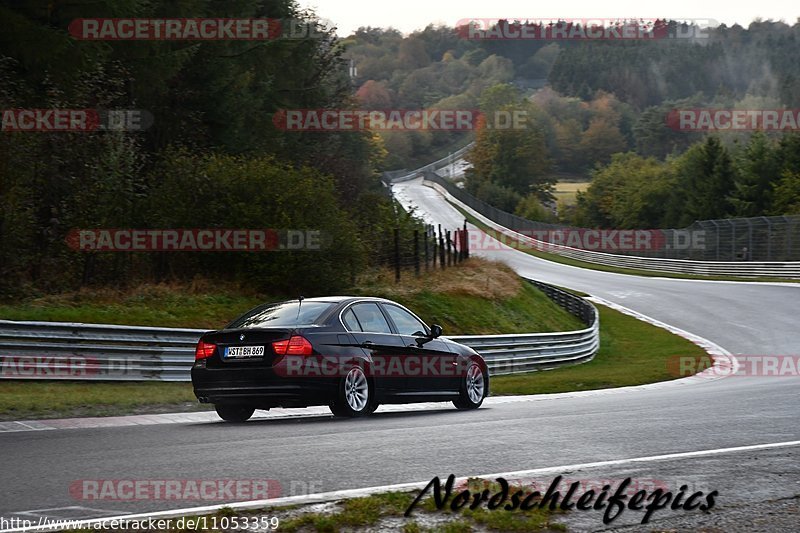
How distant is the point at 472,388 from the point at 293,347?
3.45 m

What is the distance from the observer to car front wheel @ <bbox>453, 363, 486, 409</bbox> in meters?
14.8

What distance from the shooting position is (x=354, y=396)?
12859mm


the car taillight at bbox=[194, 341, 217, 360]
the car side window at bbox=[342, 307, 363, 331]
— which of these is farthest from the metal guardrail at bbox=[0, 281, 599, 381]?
the car side window at bbox=[342, 307, 363, 331]

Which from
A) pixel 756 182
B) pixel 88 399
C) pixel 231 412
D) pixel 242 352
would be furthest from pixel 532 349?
pixel 756 182

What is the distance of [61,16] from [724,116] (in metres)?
129

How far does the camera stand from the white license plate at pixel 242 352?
1238 cm

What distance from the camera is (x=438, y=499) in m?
6.61

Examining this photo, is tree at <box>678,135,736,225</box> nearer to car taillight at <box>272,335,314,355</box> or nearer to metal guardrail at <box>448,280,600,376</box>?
metal guardrail at <box>448,280,600,376</box>

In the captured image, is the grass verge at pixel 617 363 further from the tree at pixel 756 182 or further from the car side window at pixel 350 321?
the tree at pixel 756 182

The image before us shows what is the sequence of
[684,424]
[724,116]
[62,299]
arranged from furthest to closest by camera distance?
[724,116] < [62,299] < [684,424]

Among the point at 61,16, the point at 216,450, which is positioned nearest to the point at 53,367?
the point at 216,450

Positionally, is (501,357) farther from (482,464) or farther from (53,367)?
(482,464)

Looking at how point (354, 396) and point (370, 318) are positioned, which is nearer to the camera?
point (354, 396)

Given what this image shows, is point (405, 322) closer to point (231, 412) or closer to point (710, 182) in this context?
point (231, 412)
